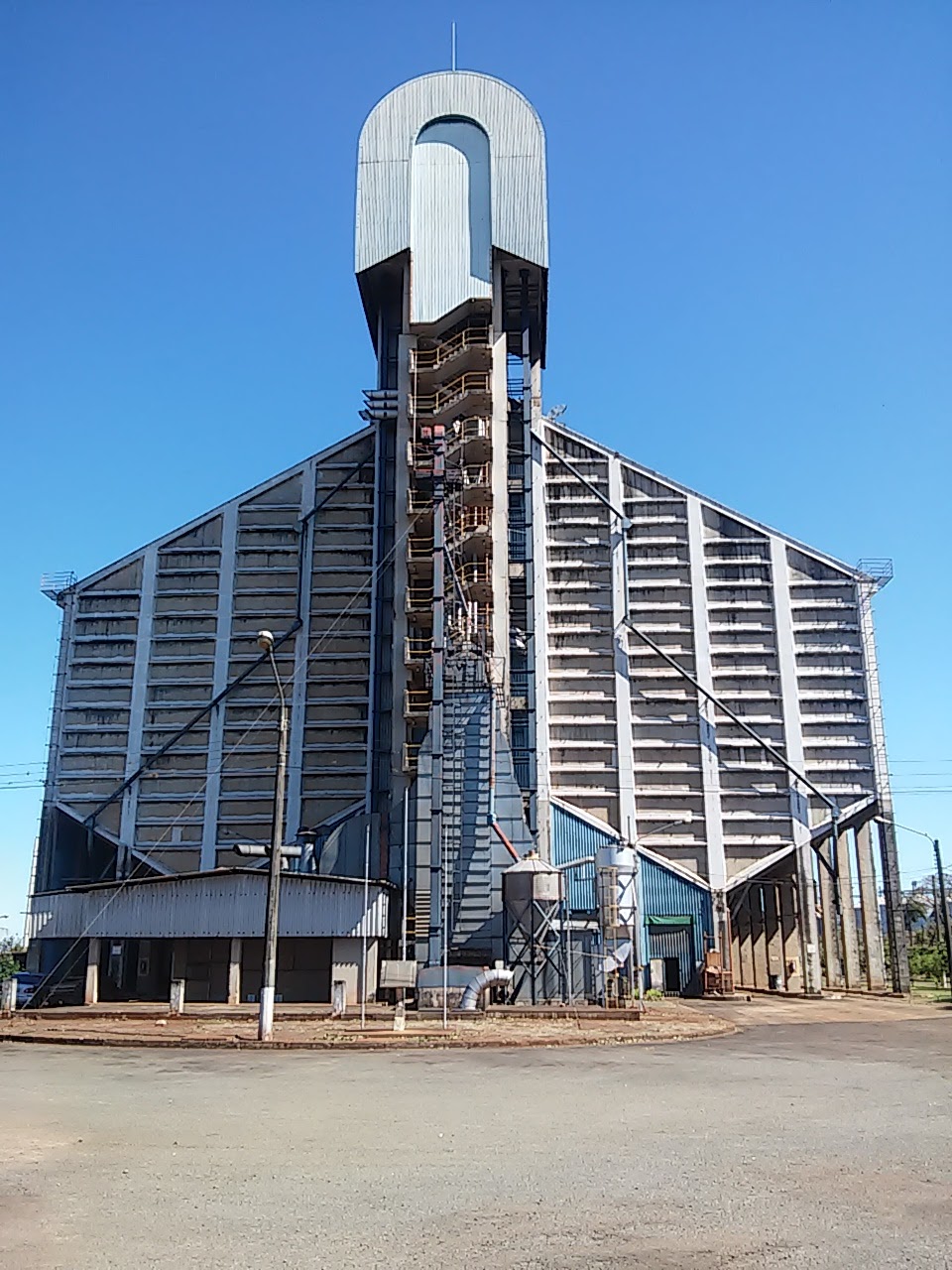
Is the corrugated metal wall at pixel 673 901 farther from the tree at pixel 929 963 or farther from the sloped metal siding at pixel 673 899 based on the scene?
the tree at pixel 929 963

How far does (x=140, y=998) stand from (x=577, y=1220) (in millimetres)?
35626

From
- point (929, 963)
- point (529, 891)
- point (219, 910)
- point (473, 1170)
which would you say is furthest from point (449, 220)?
point (929, 963)

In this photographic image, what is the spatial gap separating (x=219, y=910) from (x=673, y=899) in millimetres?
20886

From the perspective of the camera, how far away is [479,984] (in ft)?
95.7

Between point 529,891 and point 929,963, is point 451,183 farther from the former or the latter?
point 929,963

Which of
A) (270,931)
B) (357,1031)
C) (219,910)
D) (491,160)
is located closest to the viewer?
(270,931)

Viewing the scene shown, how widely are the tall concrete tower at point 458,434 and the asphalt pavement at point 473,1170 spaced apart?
23375 millimetres

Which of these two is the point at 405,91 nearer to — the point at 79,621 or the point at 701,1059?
the point at 79,621

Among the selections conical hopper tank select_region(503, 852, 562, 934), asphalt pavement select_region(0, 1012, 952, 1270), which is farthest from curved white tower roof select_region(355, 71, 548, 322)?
asphalt pavement select_region(0, 1012, 952, 1270)

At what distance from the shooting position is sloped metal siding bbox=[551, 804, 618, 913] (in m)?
45.8

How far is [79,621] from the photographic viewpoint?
2046 inches

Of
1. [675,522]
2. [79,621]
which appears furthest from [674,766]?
[79,621]

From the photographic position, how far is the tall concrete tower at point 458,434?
127 ft

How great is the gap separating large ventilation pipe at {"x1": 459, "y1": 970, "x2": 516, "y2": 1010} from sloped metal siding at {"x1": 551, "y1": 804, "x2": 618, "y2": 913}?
50.4 feet
